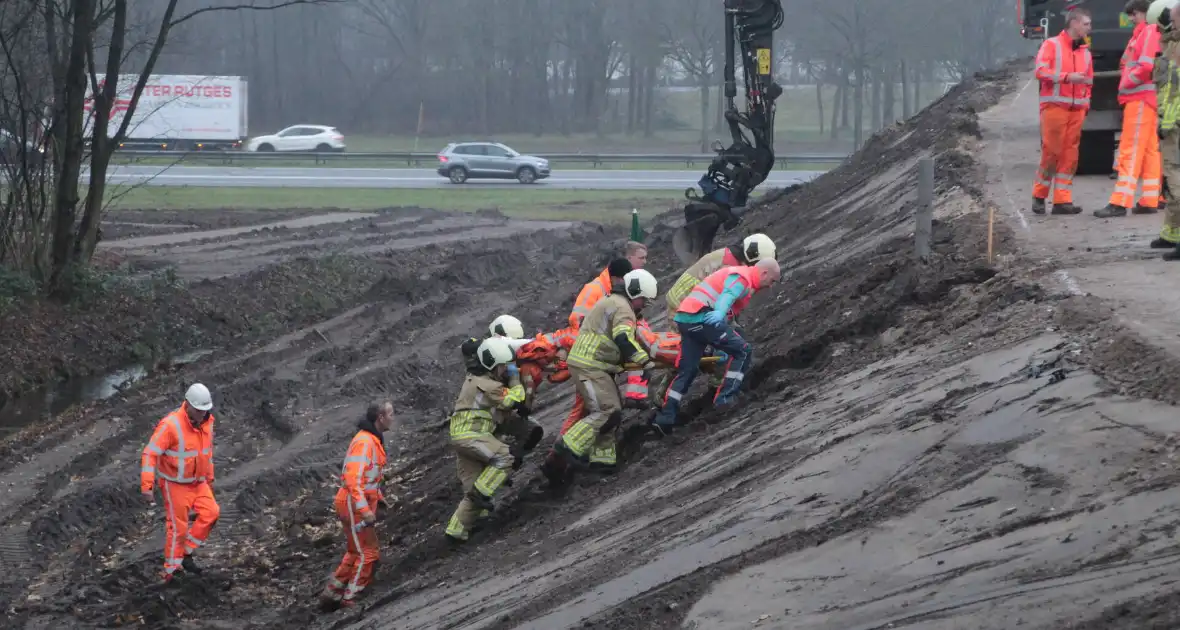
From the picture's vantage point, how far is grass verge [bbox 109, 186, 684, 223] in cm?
4144

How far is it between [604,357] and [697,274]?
1329 millimetres

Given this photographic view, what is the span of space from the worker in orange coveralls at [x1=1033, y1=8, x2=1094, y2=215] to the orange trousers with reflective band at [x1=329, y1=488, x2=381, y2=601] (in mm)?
7665

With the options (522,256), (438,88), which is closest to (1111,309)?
(522,256)

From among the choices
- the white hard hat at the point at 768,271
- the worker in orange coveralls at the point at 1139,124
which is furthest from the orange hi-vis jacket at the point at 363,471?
the worker in orange coveralls at the point at 1139,124

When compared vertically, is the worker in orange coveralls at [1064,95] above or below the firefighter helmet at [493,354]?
above

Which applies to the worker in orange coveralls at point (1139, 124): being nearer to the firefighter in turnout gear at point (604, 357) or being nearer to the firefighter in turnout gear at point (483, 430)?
the firefighter in turnout gear at point (604, 357)

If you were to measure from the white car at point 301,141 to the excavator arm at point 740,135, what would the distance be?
38.0 m

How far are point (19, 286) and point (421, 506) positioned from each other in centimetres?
1323

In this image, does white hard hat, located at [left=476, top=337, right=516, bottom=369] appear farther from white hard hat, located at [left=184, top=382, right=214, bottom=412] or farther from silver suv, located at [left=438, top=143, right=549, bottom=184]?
silver suv, located at [left=438, top=143, right=549, bottom=184]

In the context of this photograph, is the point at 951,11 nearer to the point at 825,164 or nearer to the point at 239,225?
the point at 825,164

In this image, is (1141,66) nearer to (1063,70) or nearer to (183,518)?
(1063,70)

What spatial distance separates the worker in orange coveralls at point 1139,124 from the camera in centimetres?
1327

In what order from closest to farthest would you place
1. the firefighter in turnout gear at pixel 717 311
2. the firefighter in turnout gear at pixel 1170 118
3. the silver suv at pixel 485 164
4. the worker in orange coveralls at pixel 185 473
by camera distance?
the firefighter in turnout gear at pixel 717 311 < the firefighter in turnout gear at pixel 1170 118 < the worker in orange coveralls at pixel 185 473 < the silver suv at pixel 485 164

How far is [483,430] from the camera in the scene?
11.8 metres
